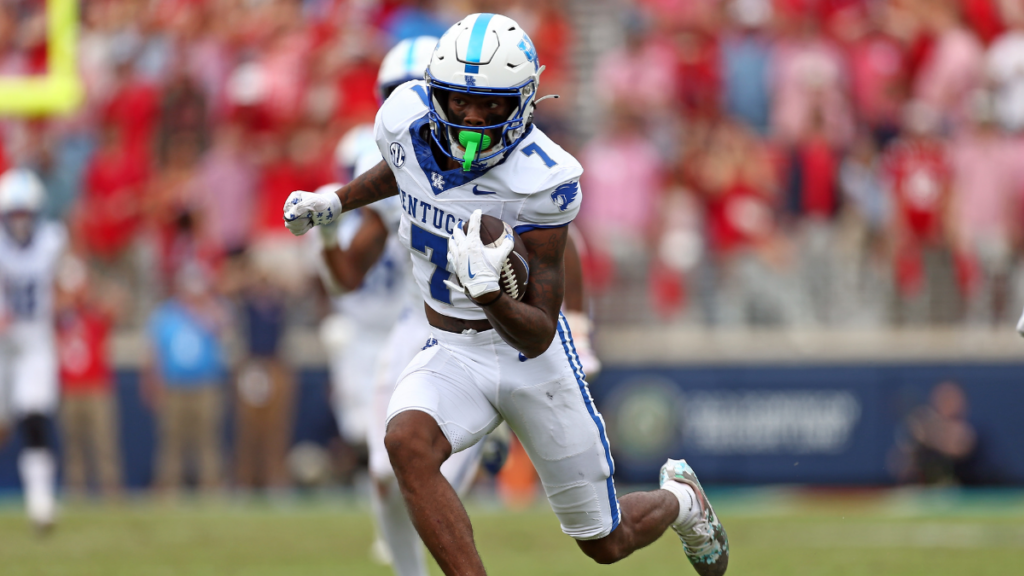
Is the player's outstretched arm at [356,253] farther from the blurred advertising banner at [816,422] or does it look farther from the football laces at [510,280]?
the blurred advertising banner at [816,422]

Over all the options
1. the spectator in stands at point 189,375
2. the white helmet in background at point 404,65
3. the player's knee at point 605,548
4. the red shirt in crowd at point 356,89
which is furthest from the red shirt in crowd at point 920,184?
the player's knee at point 605,548

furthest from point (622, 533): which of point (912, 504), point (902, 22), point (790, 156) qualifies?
point (902, 22)

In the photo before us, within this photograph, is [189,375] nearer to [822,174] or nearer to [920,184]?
[822,174]

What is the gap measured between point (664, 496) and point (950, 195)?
290 inches

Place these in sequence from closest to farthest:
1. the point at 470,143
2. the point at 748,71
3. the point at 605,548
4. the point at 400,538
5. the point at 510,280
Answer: the point at 510,280
the point at 470,143
the point at 605,548
the point at 400,538
the point at 748,71

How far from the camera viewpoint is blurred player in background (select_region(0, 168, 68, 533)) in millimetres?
9336

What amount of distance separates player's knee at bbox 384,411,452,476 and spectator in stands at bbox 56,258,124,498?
804 centimetres

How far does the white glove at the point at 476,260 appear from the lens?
4.04 meters

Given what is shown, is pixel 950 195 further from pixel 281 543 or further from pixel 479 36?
pixel 479 36

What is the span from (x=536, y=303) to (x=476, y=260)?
32cm

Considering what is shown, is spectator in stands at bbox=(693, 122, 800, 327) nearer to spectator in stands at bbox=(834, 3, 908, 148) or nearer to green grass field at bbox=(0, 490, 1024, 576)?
spectator in stands at bbox=(834, 3, 908, 148)

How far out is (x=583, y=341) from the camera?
525 centimetres

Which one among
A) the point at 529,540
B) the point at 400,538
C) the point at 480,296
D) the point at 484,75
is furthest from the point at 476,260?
the point at 529,540

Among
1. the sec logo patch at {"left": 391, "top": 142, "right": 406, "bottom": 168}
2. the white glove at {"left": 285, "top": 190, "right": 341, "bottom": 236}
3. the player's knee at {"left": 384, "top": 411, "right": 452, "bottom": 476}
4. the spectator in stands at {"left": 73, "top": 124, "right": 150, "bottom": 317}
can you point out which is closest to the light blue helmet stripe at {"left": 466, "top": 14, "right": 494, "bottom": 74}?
the sec logo patch at {"left": 391, "top": 142, "right": 406, "bottom": 168}
